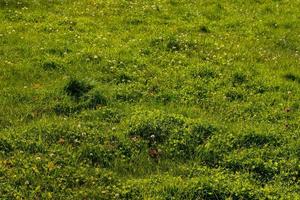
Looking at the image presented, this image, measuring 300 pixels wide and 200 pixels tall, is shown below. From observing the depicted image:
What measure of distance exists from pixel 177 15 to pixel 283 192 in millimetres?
10011

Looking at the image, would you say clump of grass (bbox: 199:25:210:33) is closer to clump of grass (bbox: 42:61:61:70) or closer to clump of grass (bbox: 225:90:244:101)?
clump of grass (bbox: 225:90:244:101)

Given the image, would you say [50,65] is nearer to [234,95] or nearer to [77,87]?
[77,87]

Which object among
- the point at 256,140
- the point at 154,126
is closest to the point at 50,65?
the point at 154,126

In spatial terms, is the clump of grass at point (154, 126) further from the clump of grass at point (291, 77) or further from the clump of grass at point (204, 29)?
the clump of grass at point (204, 29)

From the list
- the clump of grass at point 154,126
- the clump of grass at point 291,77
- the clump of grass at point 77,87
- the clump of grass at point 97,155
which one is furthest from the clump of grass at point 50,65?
the clump of grass at point 291,77

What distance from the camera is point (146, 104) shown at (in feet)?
38.4

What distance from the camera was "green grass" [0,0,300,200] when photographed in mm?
9195

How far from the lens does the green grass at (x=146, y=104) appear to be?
920cm

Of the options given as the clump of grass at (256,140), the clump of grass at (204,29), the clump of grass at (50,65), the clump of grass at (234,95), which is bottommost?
the clump of grass at (256,140)

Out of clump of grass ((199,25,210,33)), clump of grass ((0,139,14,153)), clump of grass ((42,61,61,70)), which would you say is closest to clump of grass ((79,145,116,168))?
clump of grass ((0,139,14,153))

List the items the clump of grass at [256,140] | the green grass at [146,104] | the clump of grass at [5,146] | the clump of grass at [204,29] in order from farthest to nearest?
the clump of grass at [204,29], the clump of grass at [256,140], the clump of grass at [5,146], the green grass at [146,104]

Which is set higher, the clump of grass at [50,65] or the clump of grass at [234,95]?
the clump of grass at [50,65]

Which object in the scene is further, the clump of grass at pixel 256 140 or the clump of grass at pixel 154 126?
the clump of grass at pixel 154 126

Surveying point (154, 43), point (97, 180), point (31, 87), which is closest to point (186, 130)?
point (97, 180)
